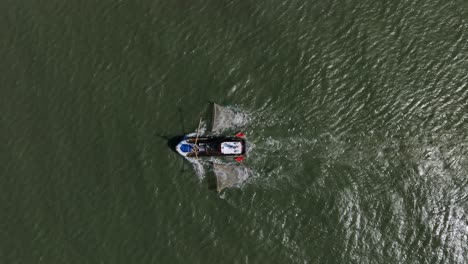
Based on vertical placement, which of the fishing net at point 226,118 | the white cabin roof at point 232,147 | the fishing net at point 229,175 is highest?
the fishing net at point 226,118

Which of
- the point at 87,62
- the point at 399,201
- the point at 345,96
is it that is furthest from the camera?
the point at 87,62

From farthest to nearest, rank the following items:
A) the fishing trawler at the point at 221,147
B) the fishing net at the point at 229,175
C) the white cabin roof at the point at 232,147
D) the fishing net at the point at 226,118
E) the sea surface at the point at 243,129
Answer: the fishing net at the point at 226,118
the white cabin roof at the point at 232,147
the fishing trawler at the point at 221,147
the fishing net at the point at 229,175
the sea surface at the point at 243,129

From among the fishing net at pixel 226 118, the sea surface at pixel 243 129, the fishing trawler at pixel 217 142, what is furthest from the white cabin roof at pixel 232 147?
the fishing net at pixel 226 118

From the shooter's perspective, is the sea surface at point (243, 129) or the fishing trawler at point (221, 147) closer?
the sea surface at point (243, 129)

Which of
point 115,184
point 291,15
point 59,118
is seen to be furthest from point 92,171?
point 291,15

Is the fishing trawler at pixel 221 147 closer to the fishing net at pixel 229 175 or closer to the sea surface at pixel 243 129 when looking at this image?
the fishing net at pixel 229 175

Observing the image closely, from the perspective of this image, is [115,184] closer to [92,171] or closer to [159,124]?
[92,171]
